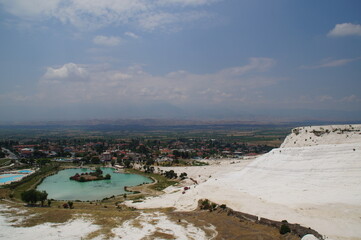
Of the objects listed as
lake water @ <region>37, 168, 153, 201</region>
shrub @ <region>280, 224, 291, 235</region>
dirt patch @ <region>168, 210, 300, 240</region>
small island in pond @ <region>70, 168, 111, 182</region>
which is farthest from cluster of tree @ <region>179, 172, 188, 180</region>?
shrub @ <region>280, 224, 291, 235</region>

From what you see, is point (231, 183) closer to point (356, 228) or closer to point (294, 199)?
point (294, 199)

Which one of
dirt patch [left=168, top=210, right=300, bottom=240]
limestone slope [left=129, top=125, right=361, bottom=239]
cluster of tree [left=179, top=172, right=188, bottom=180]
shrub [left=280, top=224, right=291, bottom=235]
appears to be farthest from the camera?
cluster of tree [left=179, top=172, right=188, bottom=180]

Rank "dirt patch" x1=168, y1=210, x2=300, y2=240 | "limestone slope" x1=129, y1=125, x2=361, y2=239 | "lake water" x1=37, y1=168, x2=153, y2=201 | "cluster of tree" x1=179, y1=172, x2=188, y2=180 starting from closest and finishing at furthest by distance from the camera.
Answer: "dirt patch" x1=168, y1=210, x2=300, y2=240 < "limestone slope" x1=129, y1=125, x2=361, y2=239 < "lake water" x1=37, y1=168, x2=153, y2=201 < "cluster of tree" x1=179, y1=172, x2=188, y2=180

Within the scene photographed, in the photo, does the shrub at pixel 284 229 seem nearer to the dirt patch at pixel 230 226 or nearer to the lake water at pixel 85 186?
the dirt patch at pixel 230 226

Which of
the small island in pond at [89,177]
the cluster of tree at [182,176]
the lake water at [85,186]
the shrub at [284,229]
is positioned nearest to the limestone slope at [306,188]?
the shrub at [284,229]

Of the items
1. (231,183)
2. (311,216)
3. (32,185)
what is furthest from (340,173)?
(32,185)

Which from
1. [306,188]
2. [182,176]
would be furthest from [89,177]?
[306,188]

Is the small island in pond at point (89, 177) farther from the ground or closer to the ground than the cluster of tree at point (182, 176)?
closer to the ground

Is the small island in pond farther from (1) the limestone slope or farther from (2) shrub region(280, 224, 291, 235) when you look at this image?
(2) shrub region(280, 224, 291, 235)

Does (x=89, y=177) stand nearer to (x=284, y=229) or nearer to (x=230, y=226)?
(x=230, y=226)
